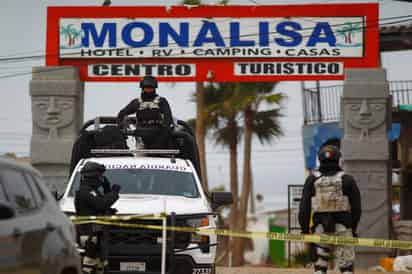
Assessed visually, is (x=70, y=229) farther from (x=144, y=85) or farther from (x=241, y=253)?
(x=241, y=253)

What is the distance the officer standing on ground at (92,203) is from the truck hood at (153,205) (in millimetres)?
270

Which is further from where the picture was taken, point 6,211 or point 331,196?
point 331,196

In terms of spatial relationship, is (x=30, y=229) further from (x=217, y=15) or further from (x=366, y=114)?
(x=217, y=15)

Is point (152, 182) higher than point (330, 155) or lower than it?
lower

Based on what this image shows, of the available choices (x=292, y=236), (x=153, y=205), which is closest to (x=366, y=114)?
(x=292, y=236)

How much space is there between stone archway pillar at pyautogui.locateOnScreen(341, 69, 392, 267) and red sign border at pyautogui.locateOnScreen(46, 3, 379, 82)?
24.4 inches

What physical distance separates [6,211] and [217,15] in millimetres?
18289

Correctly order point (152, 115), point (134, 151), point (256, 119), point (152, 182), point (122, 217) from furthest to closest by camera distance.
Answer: point (256, 119)
point (152, 115)
point (134, 151)
point (152, 182)
point (122, 217)

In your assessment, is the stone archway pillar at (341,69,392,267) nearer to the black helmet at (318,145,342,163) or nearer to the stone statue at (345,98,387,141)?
the stone statue at (345,98,387,141)

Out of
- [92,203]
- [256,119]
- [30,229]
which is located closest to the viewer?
[30,229]

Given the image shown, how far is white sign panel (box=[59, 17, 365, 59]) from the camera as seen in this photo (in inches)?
1046

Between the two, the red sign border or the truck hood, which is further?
the red sign border

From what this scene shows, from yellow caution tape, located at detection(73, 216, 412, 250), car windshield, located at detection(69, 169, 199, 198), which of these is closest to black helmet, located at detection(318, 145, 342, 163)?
yellow caution tape, located at detection(73, 216, 412, 250)

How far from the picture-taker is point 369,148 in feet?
85.3
